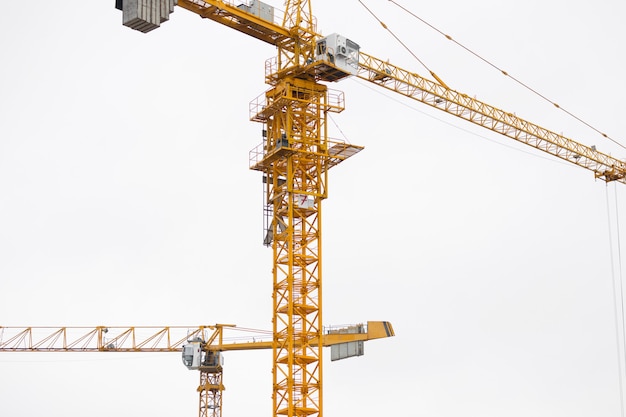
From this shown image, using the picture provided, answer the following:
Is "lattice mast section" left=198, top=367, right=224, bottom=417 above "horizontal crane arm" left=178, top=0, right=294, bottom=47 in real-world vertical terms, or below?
below

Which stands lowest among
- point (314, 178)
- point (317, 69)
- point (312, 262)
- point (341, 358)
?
point (341, 358)

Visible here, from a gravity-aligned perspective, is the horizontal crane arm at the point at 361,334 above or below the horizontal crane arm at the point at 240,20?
below

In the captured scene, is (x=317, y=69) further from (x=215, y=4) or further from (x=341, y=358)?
(x=341, y=358)

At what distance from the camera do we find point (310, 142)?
66188 mm

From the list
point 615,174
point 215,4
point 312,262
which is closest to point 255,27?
point 215,4

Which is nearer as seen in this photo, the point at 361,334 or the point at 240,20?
the point at 240,20

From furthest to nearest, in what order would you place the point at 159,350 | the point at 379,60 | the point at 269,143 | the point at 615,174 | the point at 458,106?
the point at 615,174 → the point at 159,350 → the point at 458,106 → the point at 379,60 → the point at 269,143

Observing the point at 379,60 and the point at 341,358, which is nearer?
the point at 341,358

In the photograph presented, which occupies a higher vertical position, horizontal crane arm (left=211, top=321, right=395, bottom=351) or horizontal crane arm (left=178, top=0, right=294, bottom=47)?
horizontal crane arm (left=178, top=0, right=294, bottom=47)

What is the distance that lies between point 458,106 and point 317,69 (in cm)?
2054

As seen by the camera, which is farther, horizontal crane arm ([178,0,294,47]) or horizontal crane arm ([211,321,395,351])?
horizontal crane arm ([211,321,395,351])

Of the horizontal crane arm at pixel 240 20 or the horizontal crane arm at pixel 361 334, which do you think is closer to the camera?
the horizontal crane arm at pixel 240 20

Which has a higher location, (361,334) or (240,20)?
(240,20)

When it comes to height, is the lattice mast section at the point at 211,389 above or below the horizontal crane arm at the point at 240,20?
below
